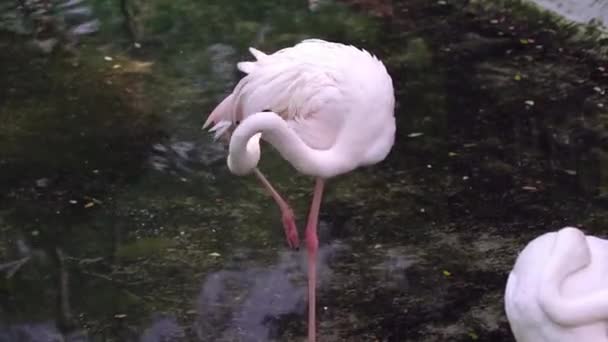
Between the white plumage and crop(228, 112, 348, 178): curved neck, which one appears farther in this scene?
the white plumage

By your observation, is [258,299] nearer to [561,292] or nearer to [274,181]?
[274,181]

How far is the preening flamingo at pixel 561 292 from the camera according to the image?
2.77 meters

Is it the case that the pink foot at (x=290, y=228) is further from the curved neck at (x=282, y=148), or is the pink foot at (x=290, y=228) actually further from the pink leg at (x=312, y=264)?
the curved neck at (x=282, y=148)

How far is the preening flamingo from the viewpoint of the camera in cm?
277

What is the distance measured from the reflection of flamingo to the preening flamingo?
87cm

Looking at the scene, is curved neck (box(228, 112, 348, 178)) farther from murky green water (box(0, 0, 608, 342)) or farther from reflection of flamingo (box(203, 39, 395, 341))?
murky green water (box(0, 0, 608, 342))

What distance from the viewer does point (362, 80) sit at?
3729 millimetres

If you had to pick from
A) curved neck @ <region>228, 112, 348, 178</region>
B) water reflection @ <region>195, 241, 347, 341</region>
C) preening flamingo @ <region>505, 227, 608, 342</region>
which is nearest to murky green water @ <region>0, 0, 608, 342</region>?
water reflection @ <region>195, 241, 347, 341</region>

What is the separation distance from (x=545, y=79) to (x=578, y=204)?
1336 mm

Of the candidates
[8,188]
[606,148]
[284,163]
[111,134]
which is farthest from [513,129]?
[8,188]

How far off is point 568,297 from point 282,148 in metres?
1.17

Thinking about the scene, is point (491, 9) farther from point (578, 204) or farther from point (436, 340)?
point (436, 340)

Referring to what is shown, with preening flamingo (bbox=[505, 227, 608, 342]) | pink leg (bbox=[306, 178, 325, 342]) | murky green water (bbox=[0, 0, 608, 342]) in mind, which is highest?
preening flamingo (bbox=[505, 227, 608, 342])

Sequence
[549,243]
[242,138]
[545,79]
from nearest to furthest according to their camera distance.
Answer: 1. [549,243]
2. [242,138]
3. [545,79]
